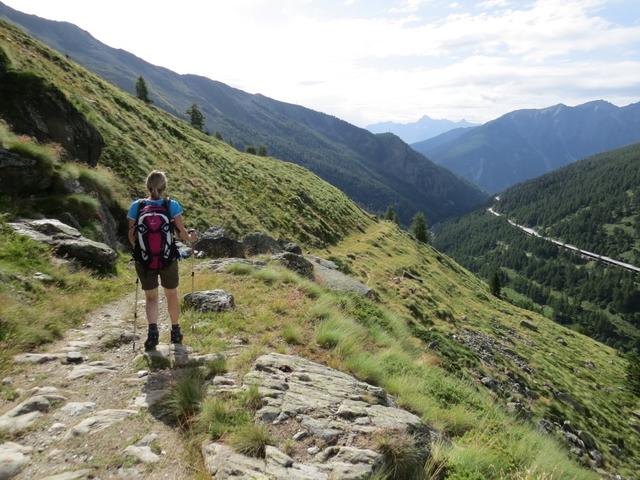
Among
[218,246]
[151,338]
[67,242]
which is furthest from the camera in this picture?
[218,246]

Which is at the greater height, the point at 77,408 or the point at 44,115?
the point at 44,115

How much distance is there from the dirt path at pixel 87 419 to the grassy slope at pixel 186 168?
18.6 metres

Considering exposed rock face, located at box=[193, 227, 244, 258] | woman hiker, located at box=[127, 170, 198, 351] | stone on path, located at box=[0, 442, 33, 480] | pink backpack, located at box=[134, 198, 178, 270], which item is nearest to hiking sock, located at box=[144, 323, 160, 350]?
woman hiker, located at box=[127, 170, 198, 351]

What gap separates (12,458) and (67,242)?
8.68m

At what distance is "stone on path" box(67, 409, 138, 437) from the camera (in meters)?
4.77

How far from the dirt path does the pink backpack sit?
1.75 m

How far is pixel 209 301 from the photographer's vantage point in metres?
9.95

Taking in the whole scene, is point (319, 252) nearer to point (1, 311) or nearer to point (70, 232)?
point (70, 232)

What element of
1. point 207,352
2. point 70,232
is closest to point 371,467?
point 207,352

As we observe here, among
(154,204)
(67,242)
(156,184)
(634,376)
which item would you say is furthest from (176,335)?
(634,376)

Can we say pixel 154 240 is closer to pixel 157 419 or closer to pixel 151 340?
pixel 151 340

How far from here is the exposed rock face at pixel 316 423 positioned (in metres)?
4.42

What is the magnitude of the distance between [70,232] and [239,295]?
19.2ft

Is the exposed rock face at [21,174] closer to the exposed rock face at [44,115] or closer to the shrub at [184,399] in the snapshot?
the exposed rock face at [44,115]
